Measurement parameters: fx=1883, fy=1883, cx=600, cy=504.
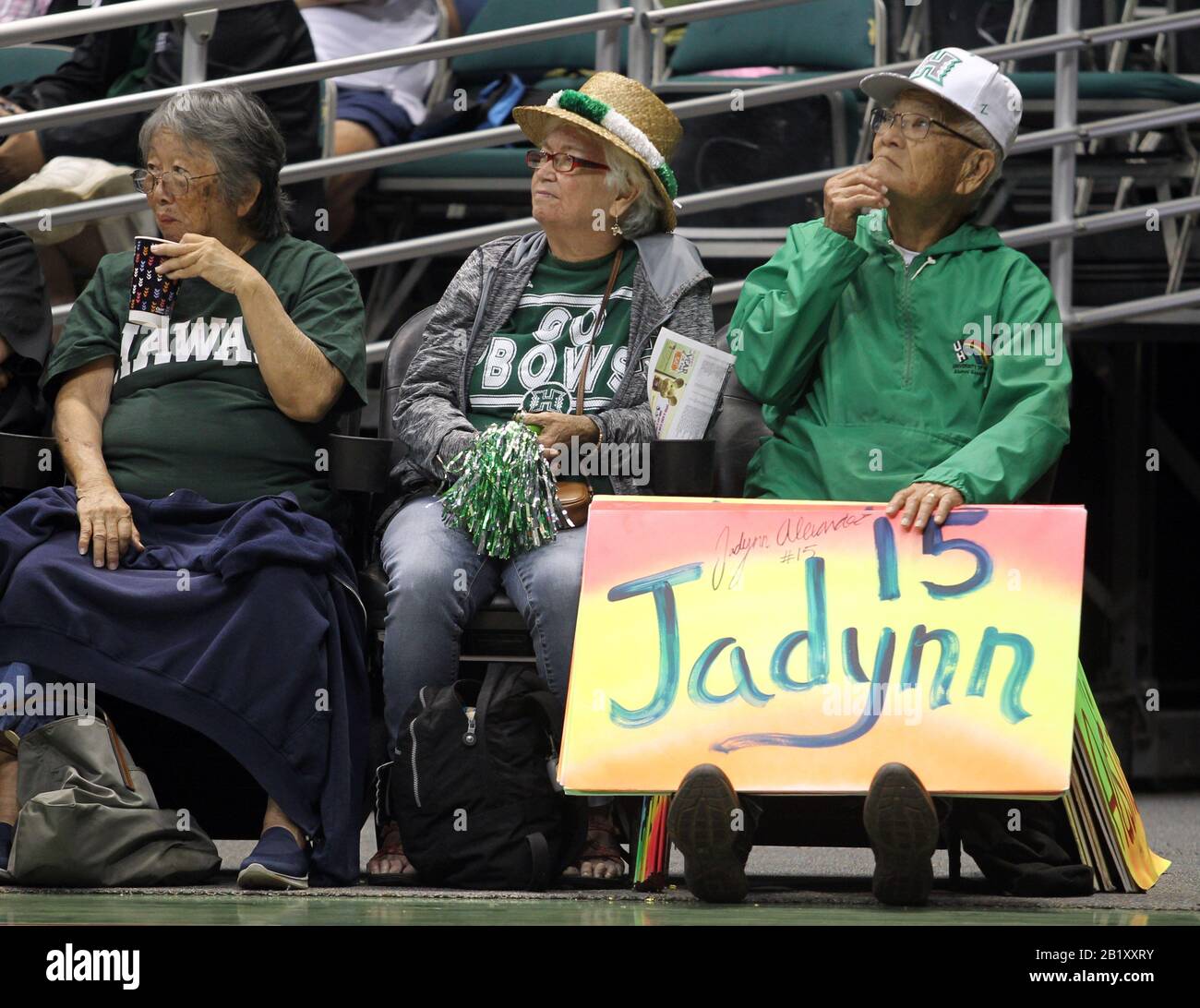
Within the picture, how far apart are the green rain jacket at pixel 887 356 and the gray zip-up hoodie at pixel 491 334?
0.44ft

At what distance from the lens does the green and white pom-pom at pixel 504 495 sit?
3.09 meters

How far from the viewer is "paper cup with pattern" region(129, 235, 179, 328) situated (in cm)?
323

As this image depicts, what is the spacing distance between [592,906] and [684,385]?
0.99 metres

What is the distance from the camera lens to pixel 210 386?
3.24 metres

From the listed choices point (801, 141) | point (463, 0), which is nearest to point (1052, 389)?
point (801, 141)

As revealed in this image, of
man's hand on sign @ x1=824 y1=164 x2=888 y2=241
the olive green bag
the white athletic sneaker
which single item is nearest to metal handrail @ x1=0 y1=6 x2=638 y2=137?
the white athletic sneaker

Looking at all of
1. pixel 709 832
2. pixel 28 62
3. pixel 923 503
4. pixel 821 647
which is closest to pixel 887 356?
pixel 923 503

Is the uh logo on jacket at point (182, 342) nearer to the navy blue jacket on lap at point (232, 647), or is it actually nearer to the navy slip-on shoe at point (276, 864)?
the navy blue jacket on lap at point (232, 647)

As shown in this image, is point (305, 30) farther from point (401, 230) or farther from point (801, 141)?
point (801, 141)

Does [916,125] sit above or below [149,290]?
above

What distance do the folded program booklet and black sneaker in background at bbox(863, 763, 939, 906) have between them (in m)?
0.83

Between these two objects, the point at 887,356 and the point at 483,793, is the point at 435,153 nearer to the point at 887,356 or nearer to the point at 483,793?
the point at 887,356

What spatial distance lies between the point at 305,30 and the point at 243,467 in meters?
1.56

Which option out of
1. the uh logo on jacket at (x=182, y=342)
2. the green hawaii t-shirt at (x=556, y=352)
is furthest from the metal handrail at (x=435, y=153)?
the green hawaii t-shirt at (x=556, y=352)
